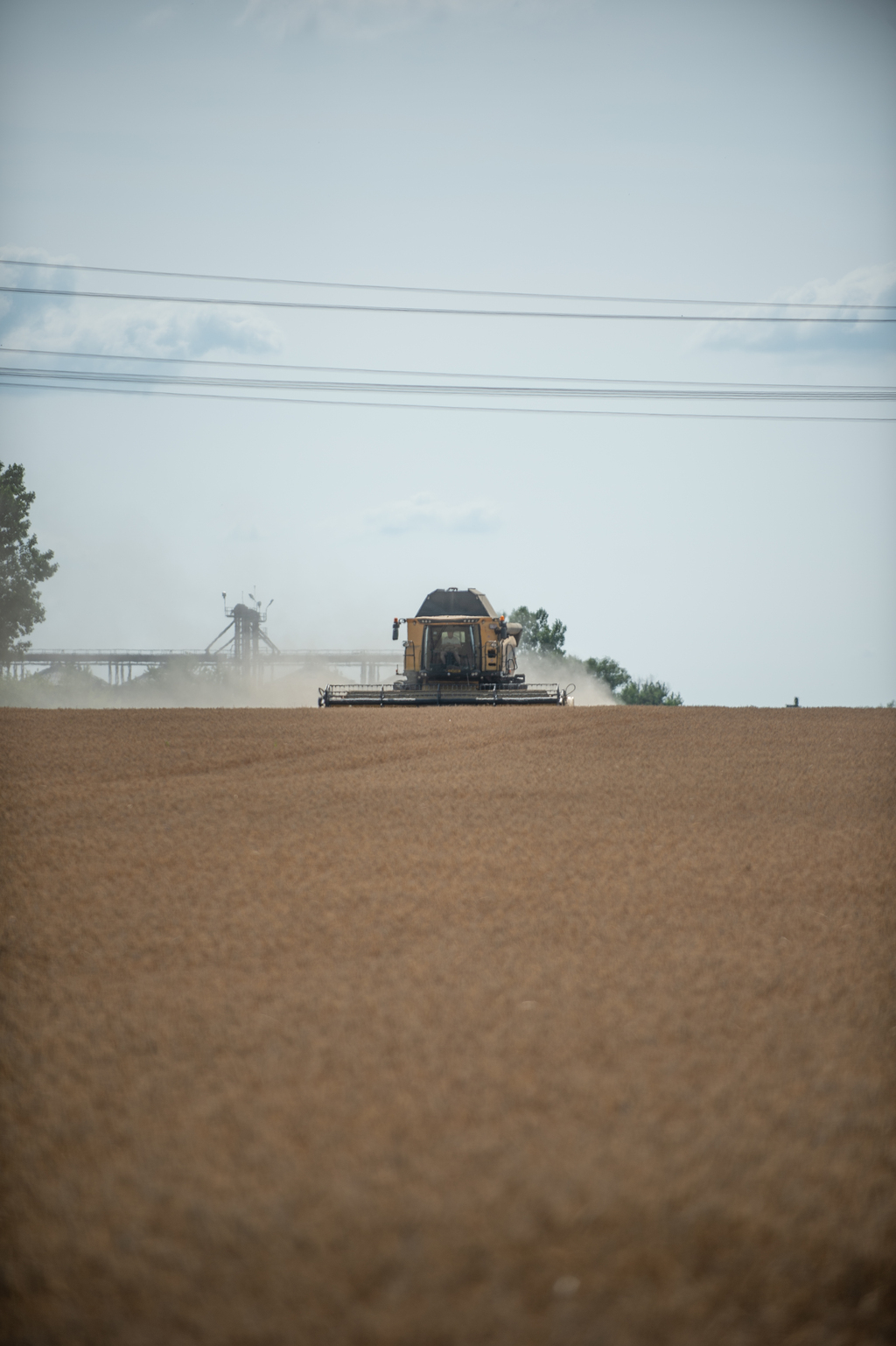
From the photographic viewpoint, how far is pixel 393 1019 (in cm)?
436

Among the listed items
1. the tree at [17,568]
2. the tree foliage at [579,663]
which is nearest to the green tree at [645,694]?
the tree foliage at [579,663]

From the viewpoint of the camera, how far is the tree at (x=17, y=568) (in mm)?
42094

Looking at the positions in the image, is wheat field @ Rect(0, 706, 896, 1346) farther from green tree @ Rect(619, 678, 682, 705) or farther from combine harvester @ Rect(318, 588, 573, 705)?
green tree @ Rect(619, 678, 682, 705)

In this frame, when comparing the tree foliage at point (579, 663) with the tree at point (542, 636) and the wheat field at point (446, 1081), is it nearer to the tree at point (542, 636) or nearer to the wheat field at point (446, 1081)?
the tree at point (542, 636)

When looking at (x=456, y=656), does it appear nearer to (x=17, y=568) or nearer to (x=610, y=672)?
(x=17, y=568)

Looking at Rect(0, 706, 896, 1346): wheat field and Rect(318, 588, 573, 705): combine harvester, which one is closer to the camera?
Rect(0, 706, 896, 1346): wheat field

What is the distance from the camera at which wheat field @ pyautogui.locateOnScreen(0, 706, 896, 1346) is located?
8.71 feet

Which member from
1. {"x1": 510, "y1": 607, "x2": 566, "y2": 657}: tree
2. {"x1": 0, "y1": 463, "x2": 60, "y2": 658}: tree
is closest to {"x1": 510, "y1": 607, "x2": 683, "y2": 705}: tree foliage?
{"x1": 510, "y1": 607, "x2": 566, "y2": 657}: tree

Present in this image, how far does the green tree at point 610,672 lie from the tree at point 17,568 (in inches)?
1483

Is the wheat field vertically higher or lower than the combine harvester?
lower

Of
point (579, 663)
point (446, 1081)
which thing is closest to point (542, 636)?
point (579, 663)

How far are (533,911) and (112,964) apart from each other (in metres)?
2.47

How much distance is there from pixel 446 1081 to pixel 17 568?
146 ft

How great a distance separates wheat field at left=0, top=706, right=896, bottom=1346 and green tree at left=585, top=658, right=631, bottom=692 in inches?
2394
